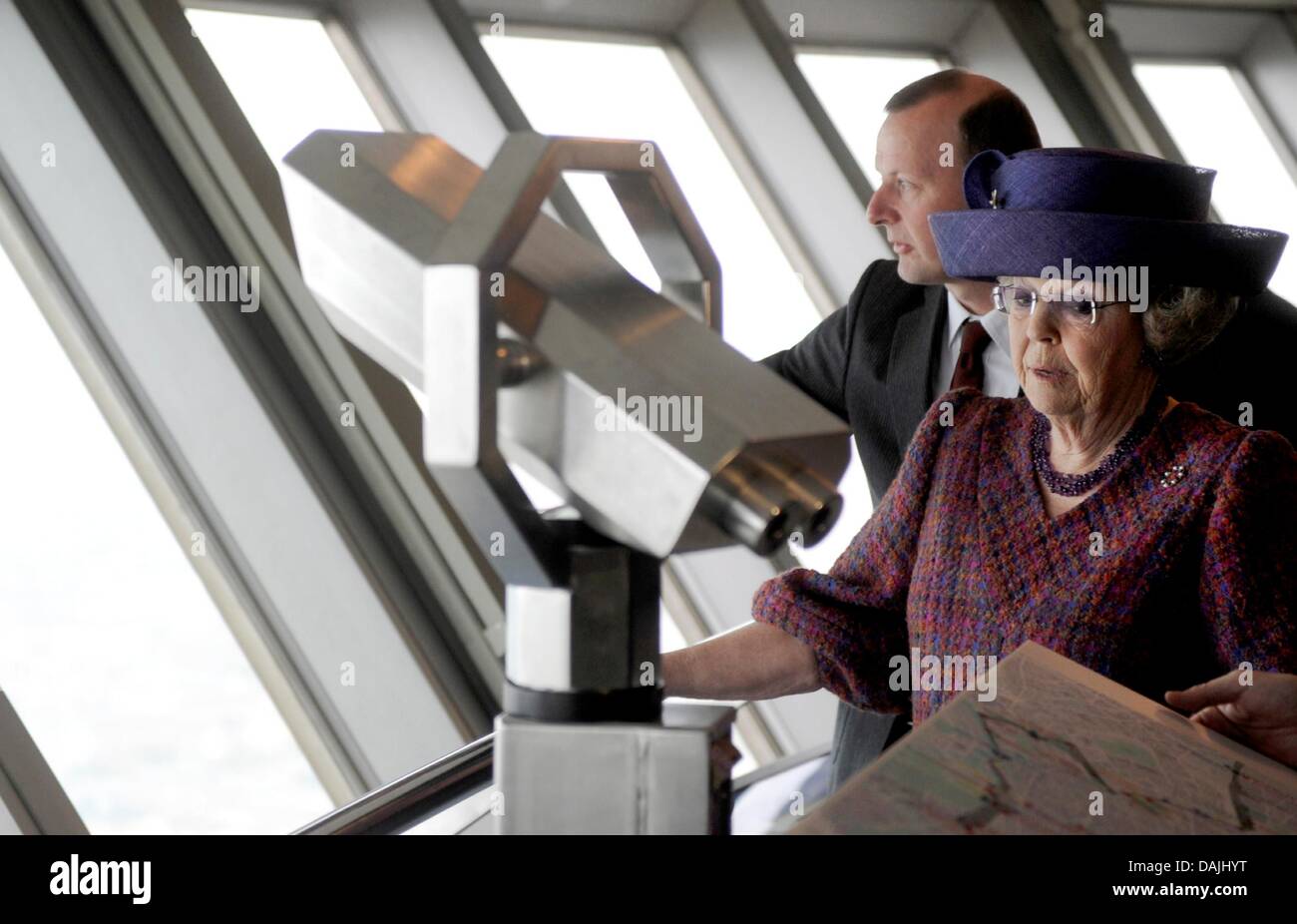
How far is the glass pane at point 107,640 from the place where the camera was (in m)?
2.49

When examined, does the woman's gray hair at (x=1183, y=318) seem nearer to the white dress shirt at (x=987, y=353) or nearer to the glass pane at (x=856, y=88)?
the white dress shirt at (x=987, y=353)

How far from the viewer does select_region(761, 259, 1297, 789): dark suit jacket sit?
1887mm

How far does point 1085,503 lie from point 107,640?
1921 mm

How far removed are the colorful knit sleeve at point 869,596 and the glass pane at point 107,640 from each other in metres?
1.47

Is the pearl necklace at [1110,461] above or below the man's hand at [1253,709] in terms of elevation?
above

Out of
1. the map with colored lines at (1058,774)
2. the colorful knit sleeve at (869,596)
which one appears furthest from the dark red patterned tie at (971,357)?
the map with colored lines at (1058,774)

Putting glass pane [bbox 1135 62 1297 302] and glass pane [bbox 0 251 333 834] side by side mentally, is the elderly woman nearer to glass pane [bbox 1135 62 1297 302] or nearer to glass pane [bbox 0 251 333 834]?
glass pane [bbox 0 251 333 834]

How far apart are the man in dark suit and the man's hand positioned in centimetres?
99

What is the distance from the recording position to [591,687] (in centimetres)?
51

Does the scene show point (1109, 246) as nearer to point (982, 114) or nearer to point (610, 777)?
point (610, 777)

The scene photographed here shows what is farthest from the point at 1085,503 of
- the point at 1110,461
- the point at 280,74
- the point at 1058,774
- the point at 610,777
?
the point at 280,74

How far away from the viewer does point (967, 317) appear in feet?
7.09

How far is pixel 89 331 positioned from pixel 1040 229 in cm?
191

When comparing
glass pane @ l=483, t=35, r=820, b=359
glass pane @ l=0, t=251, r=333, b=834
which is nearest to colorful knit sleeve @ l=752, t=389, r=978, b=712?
glass pane @ l=0, t=251, r=333, b=834
